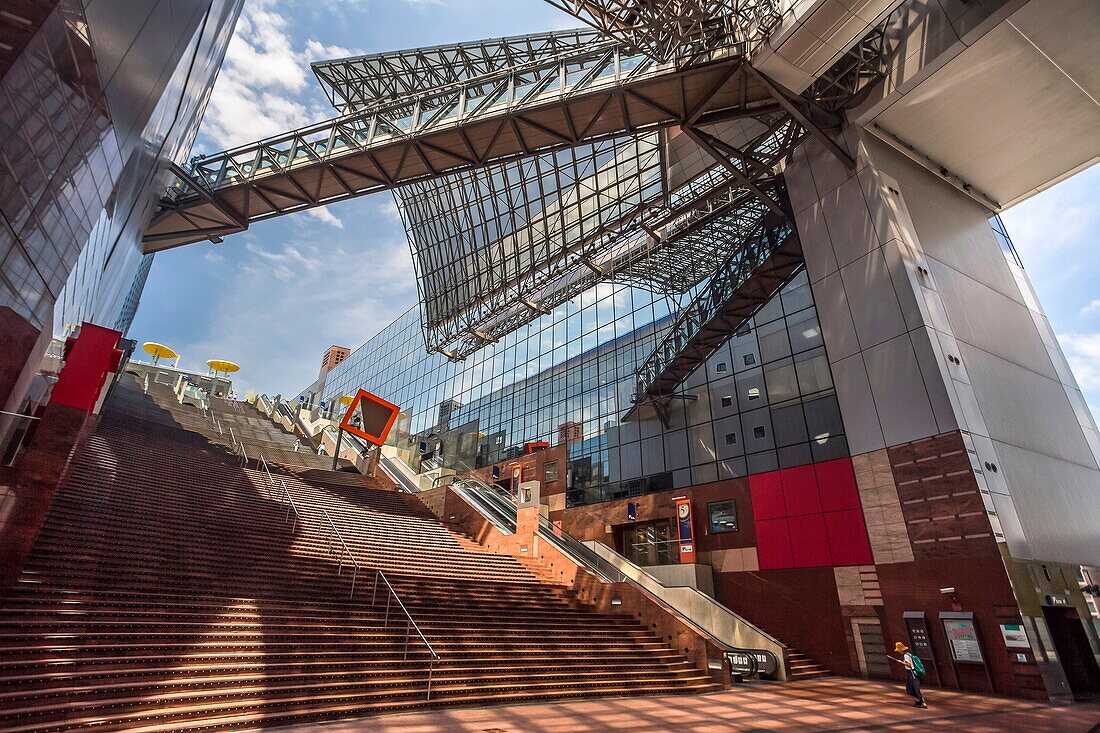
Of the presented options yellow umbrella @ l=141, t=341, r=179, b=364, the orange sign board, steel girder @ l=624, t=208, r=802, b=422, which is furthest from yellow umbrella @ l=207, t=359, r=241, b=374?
steel girder @ l=624, t=208, r=802, b=422

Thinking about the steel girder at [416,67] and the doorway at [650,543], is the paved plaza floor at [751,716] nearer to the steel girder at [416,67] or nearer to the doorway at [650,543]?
the doorway at [650,543]

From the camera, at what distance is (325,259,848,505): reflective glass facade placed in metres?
21.2

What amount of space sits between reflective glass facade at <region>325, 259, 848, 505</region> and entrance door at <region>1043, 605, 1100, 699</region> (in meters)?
6.42

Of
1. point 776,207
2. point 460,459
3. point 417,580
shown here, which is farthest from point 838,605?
point 460,459

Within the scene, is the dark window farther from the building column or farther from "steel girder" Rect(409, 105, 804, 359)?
"steel girder" Rect(409, 105, 804, 359)

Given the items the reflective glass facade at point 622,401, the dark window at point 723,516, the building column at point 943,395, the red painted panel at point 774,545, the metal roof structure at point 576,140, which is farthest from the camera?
the dark window at point 723,516

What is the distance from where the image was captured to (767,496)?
20.6m

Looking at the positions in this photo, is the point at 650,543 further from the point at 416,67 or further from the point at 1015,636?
the point at 416,67

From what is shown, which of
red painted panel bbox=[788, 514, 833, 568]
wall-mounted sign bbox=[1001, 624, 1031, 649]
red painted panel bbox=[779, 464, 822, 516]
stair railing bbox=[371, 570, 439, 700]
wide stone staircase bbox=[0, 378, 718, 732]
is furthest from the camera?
red painted panel bbox=[779, 464, 822, 516]

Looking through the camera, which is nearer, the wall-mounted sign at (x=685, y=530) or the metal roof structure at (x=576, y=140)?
the metal roof structure at (x=576, y=140)

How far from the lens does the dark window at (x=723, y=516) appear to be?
21.6 m

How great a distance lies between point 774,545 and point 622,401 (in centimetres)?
1276

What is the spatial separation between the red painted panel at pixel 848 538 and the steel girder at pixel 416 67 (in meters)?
20.1

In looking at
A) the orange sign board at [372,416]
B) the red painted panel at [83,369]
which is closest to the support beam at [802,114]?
the red painted panel at [83,369]
